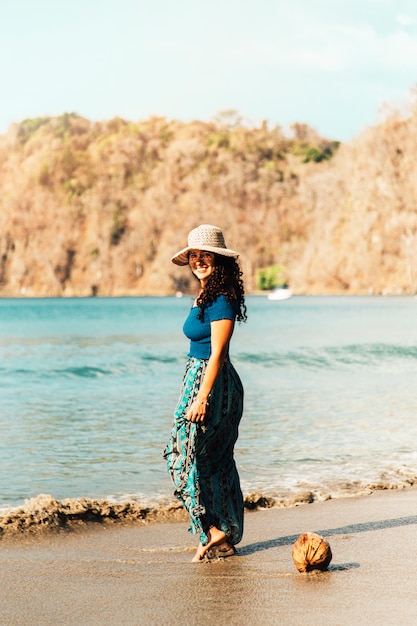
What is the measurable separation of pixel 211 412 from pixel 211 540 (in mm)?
701

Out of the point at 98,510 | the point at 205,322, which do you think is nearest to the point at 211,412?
the point at 205,322

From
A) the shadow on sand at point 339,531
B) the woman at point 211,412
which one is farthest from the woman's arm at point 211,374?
the shadow on sand at point 339,531

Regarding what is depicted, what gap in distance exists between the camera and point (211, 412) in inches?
186

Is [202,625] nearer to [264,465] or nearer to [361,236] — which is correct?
[264,465]

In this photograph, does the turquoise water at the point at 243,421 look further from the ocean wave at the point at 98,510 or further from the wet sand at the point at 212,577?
the wet sand at the point at 212,577

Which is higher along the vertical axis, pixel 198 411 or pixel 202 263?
pixel 202 263

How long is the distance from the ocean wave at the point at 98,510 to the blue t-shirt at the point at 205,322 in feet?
6.18

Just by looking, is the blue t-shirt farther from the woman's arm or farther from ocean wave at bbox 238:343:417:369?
ocean wave at bbox 238:343:417:369

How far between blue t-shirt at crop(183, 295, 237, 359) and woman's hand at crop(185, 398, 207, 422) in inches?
10.4

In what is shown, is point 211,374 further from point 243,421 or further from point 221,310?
point 243,421

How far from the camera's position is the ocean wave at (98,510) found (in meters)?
5.94

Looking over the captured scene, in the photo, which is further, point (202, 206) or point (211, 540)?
point (202, 206)

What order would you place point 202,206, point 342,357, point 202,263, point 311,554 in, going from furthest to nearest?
point 202,206, point 342,357, point 202,263, point 311,554

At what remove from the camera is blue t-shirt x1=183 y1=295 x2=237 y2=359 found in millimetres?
4723
